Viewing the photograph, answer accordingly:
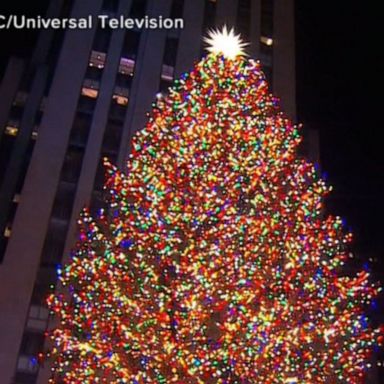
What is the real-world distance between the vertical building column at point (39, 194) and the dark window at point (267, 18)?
8.55m

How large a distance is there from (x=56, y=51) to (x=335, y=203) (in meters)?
19.2

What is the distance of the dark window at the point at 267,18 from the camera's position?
25.1m

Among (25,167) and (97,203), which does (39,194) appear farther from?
(97,203)

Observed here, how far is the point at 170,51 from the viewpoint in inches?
901

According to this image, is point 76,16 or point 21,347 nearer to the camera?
point 21,347

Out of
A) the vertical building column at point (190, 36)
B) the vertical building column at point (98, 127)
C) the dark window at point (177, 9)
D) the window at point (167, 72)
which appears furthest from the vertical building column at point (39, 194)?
the vertical building column at point (190, 36)

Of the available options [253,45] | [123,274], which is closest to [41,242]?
[123,274]

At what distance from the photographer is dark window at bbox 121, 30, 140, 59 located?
2266 cm

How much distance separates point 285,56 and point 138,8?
25.6 feet

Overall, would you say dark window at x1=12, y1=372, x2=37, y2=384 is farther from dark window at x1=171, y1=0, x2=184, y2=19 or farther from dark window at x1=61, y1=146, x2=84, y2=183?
dark window at x1=171, y1=0, x2=184, y2=19

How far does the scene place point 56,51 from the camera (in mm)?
23375

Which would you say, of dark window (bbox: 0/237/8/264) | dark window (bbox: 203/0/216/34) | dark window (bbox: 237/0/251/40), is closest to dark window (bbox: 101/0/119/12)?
dark window (bbox: 203/0/216/34)

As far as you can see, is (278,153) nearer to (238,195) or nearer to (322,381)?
(238,195)

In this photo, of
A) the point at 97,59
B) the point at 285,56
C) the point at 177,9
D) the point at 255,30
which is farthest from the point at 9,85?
the point at 285,56
